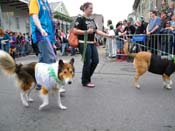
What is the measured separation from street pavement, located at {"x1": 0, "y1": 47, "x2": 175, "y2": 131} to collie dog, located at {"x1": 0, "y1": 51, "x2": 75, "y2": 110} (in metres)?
0.23

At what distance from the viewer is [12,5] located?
2470 centimetres

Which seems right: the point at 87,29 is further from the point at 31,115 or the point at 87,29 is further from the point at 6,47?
the point at 6,47

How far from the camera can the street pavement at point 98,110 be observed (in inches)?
168

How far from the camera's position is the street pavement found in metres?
4.26

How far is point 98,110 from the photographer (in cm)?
501

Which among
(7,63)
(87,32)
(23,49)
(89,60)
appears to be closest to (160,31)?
(89,60)

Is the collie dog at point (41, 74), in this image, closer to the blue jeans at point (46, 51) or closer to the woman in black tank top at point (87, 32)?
the blue jeans at point (46, 51)

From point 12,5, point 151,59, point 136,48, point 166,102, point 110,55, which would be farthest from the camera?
point 12,5

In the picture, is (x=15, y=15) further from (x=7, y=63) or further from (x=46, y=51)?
(x=7, y=63)

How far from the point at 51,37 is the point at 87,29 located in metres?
1.22

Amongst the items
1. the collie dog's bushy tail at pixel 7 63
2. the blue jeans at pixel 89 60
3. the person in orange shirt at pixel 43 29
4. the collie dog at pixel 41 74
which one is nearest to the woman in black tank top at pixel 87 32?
the blue jeans at pixel 89 60

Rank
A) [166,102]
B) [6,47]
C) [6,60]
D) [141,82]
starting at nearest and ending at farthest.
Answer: [6,60], [166,102], [141,82], [6,47]

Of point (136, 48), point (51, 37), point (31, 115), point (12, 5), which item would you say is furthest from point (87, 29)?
point (12, 5)

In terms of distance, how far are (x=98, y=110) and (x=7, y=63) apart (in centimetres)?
175
